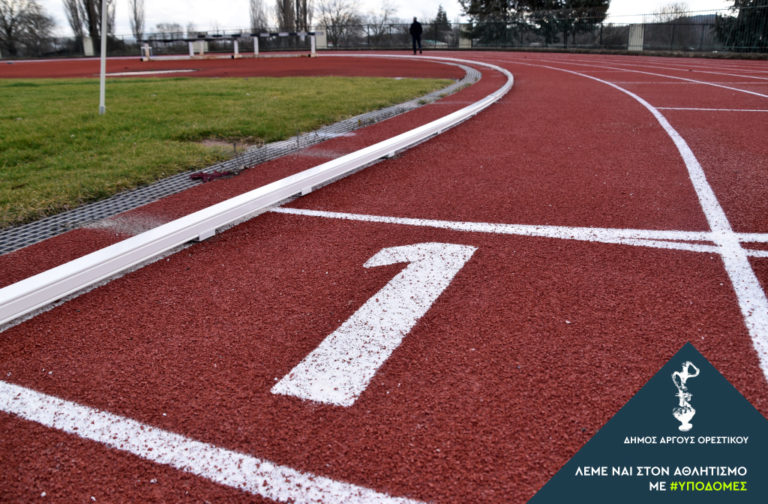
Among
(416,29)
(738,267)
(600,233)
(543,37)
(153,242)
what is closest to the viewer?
(738,267)

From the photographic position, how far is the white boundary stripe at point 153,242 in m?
3.15

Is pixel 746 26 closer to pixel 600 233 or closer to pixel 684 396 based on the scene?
pixel 600 233

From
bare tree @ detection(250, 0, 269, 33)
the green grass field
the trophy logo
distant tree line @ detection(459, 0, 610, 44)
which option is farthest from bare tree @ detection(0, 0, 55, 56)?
the trophy logo

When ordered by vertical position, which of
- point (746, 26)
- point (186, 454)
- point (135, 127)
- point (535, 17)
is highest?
point (535, 17)

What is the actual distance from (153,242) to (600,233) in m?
3.21

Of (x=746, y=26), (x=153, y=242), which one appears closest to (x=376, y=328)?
(x=153, y=242)

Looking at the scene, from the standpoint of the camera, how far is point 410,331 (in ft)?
9.56

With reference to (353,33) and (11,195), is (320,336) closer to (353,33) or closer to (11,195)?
(11,195)

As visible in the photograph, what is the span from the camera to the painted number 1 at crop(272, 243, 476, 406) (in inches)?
98.2

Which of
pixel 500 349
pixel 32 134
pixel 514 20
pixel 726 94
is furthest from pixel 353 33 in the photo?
pixel 500 349

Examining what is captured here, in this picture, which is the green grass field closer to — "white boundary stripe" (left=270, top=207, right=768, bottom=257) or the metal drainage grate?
the metal drainage grate

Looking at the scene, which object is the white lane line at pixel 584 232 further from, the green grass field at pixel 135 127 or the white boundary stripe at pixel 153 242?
the green grass field at pixel 135 127

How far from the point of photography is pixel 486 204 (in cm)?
493

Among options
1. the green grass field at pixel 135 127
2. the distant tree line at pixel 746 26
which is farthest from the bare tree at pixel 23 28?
the distant tree line at pixel 746 26
